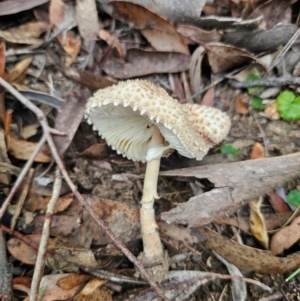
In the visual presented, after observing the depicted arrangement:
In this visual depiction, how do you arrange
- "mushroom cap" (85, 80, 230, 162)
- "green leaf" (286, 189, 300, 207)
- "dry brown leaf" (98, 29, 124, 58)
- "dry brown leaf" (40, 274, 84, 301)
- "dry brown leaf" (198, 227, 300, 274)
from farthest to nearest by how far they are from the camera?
"dry brown leaf" (98, 29, 124, 58) < "green leaf" (286, 189, 300, 207) < "dry brown leaf" (198, 227, 300, 274) < "dry brown leaf" (40, 274, 84, 301) < "mushroom cap" (85, 80, 230, 162)

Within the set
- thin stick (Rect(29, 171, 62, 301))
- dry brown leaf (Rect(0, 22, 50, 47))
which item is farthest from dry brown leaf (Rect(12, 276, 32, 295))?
dry brown leaf (Rect(0, 22, 50, 47))

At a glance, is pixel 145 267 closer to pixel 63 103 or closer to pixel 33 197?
pixel 33 197

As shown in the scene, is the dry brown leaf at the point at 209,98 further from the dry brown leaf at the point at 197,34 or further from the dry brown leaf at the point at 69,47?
the dry brown leaf at the point at 69,47

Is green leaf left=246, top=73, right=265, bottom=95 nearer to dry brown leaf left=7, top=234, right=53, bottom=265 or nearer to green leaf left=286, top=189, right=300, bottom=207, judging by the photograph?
green leaf left=286, top=189, right=300, bottom=207

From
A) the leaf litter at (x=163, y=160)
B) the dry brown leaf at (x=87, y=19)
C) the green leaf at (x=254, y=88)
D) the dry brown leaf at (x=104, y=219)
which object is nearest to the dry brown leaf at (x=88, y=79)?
the leaf litter at (x=163, y=160)

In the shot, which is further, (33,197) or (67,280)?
(33,197)

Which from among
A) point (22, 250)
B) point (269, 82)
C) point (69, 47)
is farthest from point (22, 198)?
point (269, 82)

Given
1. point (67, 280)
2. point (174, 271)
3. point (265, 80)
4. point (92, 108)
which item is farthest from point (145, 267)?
point (265, 80)
